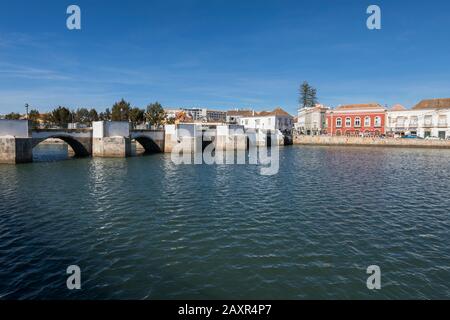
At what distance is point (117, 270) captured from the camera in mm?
14125

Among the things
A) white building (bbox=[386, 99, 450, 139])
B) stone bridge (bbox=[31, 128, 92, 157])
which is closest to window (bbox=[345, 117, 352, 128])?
white building (bbox=[386, 99, 450, 139])

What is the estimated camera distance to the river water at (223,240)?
1296 cm

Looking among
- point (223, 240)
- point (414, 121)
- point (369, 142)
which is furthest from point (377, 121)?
point (223, 240)

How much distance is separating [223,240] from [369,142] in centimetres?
9308

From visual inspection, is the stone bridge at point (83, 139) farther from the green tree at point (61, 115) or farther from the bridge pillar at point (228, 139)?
the green tree at point (61, 115)

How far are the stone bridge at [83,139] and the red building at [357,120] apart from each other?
70.0 m

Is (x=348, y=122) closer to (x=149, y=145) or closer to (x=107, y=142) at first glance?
(x=149, y=145)

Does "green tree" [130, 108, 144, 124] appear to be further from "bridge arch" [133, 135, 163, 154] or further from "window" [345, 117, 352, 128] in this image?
"window" [345, 117, 352, 128]

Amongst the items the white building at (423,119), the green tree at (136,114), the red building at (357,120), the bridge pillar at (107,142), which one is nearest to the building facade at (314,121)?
the red building at (357,120)

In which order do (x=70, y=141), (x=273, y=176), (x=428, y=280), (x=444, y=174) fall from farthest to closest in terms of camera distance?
(x=70, y=141) → (x=444, y=174) → (x=273, y=176) → (x=428, y=280)

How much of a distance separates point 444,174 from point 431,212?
78.7ft
